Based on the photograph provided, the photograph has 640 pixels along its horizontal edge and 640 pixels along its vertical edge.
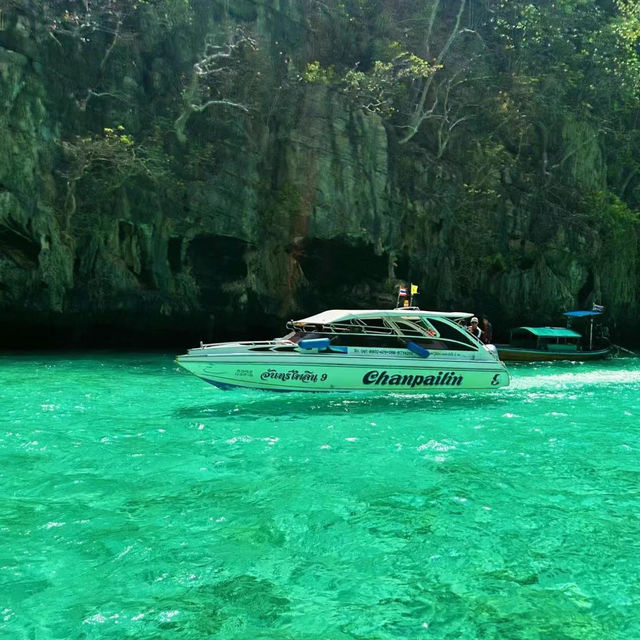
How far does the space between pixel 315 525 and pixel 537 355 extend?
21.0 m

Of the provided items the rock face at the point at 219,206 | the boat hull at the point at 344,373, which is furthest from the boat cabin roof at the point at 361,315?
the rock face at the point at 219,206

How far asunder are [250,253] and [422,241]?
359 inches

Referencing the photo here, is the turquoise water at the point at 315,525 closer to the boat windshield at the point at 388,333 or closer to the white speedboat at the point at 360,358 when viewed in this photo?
the white speedboat at the point at 360,358

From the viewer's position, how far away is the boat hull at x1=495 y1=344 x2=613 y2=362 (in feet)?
79.7

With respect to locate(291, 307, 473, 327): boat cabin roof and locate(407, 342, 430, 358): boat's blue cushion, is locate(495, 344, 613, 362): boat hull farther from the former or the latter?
locate(407, 342, 430, 358): boat's blue cushion

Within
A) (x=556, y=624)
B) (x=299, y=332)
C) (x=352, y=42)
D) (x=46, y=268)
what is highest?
(x=352, y=42)

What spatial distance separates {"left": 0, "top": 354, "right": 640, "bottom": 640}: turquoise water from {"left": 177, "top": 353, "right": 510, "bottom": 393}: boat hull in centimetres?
125

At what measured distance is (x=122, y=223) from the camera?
25.0 m

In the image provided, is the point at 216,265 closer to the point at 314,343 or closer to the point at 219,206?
the point at 219,206

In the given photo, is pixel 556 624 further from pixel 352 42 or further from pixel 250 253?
pixel 352 42

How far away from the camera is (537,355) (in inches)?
969

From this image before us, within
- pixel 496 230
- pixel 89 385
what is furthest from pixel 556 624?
pixel 496 230

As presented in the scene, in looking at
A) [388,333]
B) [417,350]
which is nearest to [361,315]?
[388,333]

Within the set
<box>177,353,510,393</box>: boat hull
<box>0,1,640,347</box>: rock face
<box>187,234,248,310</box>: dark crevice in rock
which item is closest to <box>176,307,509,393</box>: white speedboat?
<box>177,353,510,393</box>: boat hull
